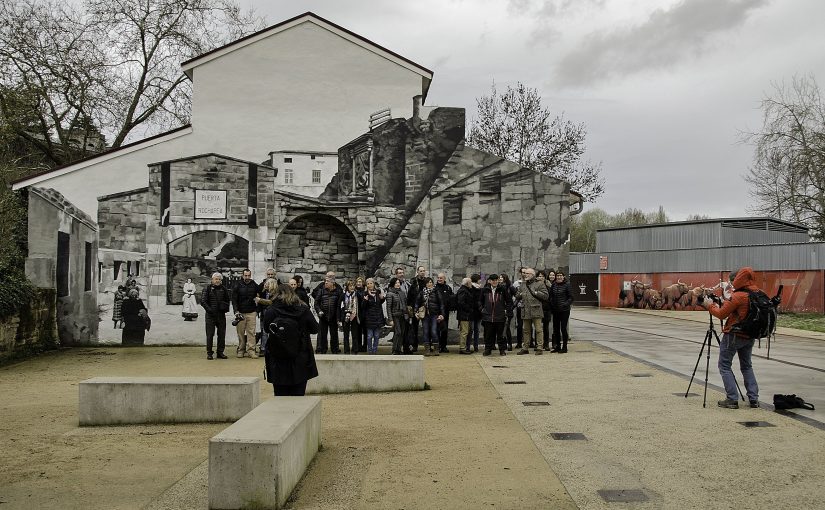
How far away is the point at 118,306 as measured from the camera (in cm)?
1812

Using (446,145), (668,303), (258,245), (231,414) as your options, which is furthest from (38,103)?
(668,303)

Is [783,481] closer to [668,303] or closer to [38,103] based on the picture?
[38,103]

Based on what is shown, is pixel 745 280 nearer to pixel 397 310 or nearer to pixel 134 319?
pixel 397 310

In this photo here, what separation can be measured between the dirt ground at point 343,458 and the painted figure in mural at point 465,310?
18.2 ft

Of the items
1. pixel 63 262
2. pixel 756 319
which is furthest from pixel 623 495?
pixel 63 262

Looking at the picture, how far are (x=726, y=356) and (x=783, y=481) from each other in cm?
349

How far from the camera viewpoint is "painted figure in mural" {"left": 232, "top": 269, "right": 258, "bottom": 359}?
53.0ft

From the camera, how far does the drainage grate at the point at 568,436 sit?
7.54m

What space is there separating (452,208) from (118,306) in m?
8.76

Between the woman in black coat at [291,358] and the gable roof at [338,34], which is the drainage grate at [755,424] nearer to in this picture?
the woman in black coat at [291,358]

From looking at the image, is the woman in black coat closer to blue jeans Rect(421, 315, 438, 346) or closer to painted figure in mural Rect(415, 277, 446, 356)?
painted figure in mural Rect(415, 277, 446, 356)

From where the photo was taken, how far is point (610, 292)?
45469 mm

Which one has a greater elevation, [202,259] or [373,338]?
[202,259]

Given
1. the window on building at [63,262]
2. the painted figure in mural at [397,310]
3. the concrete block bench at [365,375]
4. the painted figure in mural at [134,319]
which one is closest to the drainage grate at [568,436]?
the concrete block bench at [365,375]
